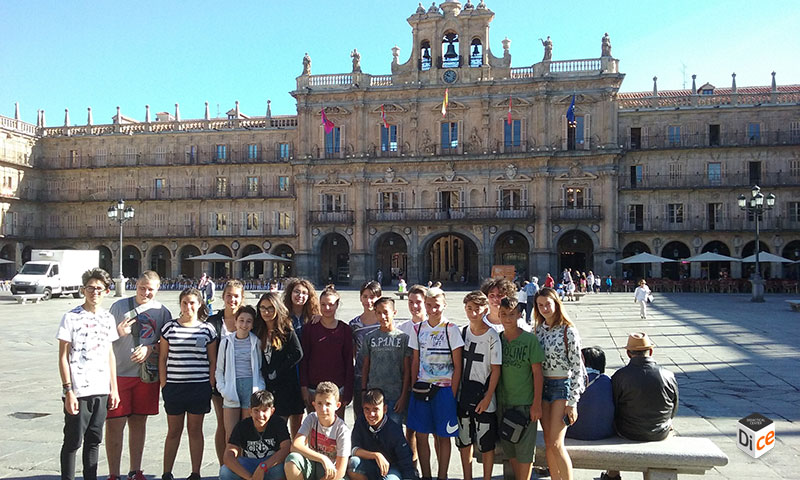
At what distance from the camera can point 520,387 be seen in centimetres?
554

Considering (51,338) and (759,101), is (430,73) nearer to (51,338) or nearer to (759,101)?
(759,101)

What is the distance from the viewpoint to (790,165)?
130ft

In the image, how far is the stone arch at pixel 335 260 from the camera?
146 ft

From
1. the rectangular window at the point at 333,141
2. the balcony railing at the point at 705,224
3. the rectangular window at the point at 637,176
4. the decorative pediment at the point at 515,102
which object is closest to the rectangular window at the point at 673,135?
the rectangular window at the point at 637,176

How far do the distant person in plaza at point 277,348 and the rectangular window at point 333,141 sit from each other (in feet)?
122

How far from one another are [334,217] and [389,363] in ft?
120

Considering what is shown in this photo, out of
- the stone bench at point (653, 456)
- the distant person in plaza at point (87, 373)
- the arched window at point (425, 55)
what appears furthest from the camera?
the arched window at point (425, 55)

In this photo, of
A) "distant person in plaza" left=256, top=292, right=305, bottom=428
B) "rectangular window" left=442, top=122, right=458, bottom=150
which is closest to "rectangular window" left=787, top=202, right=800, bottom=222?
"rectangular window" left=442, top=122, right=458, bottom=150

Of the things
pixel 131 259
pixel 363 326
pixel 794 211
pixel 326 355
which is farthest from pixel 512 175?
pixel 326 355

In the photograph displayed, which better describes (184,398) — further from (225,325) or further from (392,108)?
(392,108)

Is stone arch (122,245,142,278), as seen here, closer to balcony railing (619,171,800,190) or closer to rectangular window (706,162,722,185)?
balcony railing (619,171,800,190)

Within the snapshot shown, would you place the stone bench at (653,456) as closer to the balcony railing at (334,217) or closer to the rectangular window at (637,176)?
the balcony railing at (334,217)

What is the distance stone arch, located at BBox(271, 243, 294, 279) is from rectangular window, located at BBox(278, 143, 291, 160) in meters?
6.15

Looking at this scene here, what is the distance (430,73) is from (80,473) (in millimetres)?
37663
